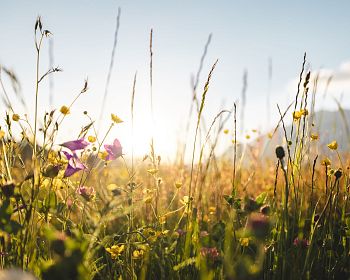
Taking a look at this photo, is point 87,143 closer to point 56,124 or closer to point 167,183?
point 56,124

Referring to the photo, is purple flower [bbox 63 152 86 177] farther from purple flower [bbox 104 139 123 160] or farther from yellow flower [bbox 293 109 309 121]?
yellow flower [bbox 293 109 309 121]

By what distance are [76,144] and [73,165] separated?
8 cm

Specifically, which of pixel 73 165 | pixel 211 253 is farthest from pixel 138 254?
pixel 73 165

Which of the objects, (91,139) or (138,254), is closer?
(138,254)

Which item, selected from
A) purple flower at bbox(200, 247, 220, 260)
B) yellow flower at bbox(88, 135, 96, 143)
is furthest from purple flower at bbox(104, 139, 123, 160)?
purple flower at bbox(200, 247, 220, 260)

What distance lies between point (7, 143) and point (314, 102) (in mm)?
1327

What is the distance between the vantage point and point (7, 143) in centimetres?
135

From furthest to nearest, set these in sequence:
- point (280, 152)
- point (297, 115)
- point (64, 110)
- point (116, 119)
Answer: point (297, 115) < point (116, 119) < point (64, 110) < point (280, 152)

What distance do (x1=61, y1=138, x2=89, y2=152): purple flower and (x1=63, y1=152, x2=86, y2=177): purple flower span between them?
0.10 ft

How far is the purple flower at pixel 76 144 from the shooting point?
1525 mm

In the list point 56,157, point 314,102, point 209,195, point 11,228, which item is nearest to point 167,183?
point 209,195

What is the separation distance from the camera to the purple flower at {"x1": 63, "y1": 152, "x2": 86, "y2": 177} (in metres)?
1.50

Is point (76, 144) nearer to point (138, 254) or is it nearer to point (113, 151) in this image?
point (113, 151)

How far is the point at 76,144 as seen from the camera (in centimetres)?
154
